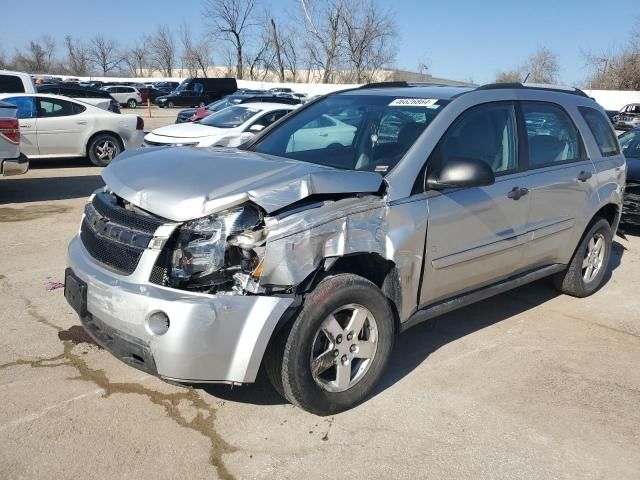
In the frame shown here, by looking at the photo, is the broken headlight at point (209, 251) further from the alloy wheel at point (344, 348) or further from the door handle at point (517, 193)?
the door handle at point (517, 193)

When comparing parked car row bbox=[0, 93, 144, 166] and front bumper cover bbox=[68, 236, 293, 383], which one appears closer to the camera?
front bumper cover bbox=[68, 236, 293, 383]

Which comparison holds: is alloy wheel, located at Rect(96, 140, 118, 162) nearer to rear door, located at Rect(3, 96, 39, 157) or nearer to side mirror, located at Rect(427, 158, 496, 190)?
rear door, located at Rect(3, 96, 39, 157)

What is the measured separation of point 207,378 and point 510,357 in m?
2.33

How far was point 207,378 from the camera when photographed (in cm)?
281

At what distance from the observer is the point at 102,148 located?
12.4 metres

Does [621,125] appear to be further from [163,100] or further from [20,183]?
[163,100]

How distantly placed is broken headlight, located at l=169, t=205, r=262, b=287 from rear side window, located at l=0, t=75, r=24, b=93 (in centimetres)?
1133

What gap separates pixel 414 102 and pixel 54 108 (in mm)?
9794

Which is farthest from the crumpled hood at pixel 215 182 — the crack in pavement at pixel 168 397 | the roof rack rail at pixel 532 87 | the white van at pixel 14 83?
the white van at pixel 14 83

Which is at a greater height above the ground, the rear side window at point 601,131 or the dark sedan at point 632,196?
the rear side window at point 601,131

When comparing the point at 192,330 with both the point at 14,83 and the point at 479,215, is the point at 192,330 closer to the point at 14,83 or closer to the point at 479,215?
the point at 479,215

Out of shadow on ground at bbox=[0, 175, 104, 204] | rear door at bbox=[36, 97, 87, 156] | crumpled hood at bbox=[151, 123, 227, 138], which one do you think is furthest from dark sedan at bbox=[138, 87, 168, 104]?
crumpled hood at bbox=[151, 123, 227, 138]

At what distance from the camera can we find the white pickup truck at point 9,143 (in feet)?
25.1

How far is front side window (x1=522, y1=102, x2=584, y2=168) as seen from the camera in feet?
14.3
